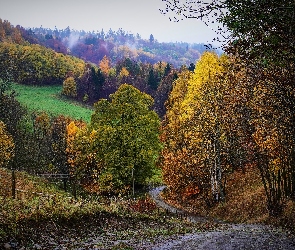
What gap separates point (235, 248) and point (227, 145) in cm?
1617

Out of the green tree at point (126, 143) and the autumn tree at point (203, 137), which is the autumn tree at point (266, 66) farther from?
the green tree at point (126, 143)

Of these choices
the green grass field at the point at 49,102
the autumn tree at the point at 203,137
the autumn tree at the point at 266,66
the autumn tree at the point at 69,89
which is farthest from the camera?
the autumn tree at the point at 69,89

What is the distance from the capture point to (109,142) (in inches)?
1597

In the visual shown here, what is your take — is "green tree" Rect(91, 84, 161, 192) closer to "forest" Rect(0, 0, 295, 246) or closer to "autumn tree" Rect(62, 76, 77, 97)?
"forest" Rect(0, 0, 295, 246)

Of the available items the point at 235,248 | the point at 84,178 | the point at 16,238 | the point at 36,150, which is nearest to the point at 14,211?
the point at 16,238

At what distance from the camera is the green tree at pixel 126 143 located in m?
40.3

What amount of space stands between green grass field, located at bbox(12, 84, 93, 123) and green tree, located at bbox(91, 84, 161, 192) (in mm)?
50483

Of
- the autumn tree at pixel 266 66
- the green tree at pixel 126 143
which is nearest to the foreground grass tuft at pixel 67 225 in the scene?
the autumn tree at pixel 266 66

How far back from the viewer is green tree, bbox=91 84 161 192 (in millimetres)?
40281

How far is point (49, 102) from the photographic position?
354 ft

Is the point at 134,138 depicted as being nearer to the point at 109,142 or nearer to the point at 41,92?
the point at 109,142

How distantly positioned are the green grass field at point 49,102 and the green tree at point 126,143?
50.5 m

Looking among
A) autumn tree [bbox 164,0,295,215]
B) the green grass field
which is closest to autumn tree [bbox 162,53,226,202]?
autumn tree [bbox 164,0,295,215]

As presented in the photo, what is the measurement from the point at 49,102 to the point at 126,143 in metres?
73.5
